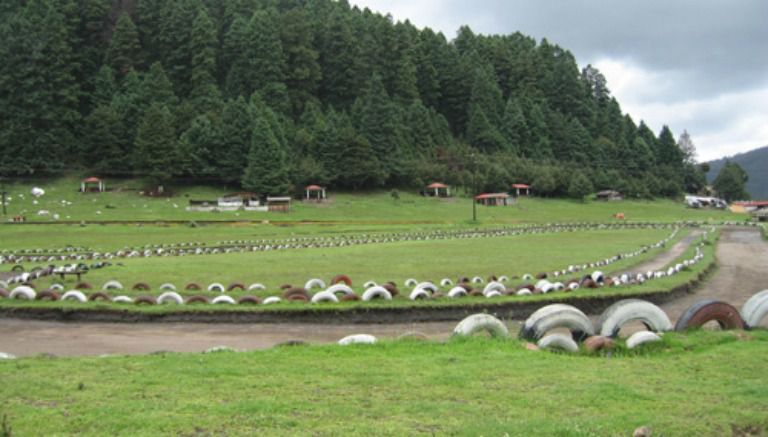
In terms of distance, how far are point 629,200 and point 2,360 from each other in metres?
115

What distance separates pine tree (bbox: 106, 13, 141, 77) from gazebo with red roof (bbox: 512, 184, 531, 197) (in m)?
71.2

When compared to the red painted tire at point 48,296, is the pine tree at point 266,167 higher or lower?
higher

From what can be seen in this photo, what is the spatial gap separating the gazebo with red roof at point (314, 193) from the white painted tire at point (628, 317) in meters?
71.3

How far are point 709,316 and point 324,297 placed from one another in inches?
315

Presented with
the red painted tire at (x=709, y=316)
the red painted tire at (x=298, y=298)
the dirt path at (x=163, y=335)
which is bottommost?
the dirt path at (x=163, y=335)

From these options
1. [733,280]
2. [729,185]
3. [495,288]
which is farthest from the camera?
[729,185]

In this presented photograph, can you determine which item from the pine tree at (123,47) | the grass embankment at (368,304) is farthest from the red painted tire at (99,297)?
the pine tree at (123,47)

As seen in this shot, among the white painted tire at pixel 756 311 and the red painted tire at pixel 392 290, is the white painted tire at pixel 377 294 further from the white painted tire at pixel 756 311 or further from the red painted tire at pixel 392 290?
the white painted tire at pixel 756 311

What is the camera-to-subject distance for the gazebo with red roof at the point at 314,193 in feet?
266

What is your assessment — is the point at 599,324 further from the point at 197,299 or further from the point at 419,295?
the point at 197,299

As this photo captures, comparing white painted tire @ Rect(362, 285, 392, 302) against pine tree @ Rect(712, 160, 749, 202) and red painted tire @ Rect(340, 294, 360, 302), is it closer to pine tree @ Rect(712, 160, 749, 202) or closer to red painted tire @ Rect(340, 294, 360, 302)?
red painted tire @ Rect(340, 294, 360, 302)

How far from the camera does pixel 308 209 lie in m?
72.8

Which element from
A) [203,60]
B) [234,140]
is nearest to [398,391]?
[234,140]

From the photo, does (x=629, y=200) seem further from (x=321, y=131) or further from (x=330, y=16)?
(x=330, y=16)
